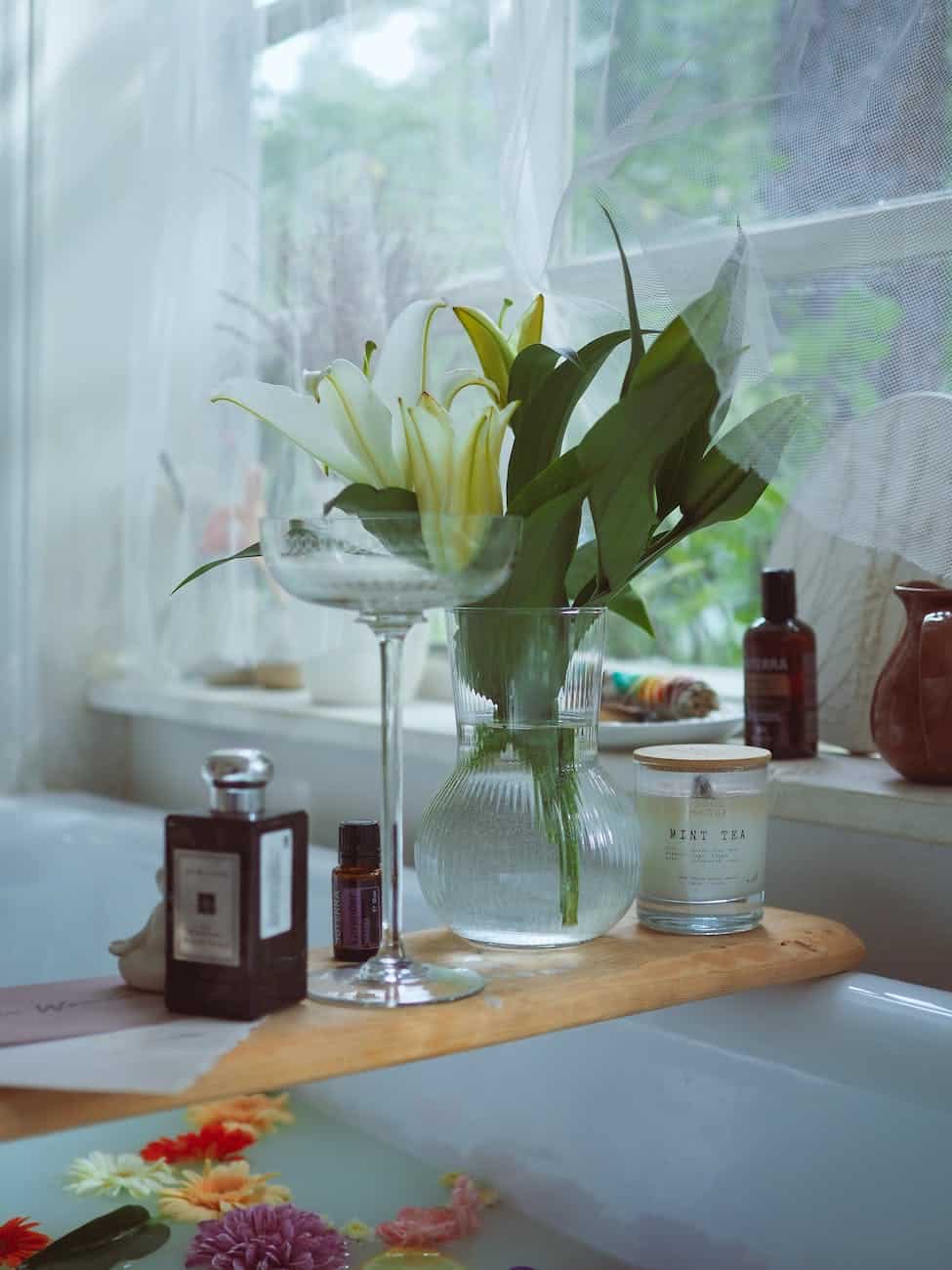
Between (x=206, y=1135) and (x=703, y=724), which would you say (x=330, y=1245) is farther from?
(x=703, y=724)

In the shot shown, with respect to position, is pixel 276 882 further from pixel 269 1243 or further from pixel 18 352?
pixel 18 352

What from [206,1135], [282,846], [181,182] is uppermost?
[181,182]

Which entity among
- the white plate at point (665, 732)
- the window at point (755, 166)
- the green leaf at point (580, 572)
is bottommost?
the white plate at point (665, 732)

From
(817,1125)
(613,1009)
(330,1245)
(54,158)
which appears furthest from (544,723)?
(54,158)

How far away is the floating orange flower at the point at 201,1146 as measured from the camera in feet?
4.29

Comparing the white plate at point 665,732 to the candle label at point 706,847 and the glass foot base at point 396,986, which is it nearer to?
the candle label at point 706,847

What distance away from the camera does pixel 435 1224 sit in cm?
112

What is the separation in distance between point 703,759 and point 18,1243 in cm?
61

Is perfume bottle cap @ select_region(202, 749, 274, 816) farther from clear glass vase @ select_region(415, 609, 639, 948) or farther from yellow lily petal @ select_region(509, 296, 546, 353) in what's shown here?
yellow lily petal @ select_region(509, 296, 546, 353)

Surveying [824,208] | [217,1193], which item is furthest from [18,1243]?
[824,208]

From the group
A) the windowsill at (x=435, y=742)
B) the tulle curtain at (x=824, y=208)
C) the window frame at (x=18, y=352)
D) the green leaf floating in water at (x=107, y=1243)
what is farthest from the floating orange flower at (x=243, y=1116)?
the window frame at (x=18, y=352)

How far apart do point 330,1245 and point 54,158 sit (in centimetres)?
173

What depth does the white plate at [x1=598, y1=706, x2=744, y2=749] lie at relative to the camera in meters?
1.41

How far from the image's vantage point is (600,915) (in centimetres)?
95
